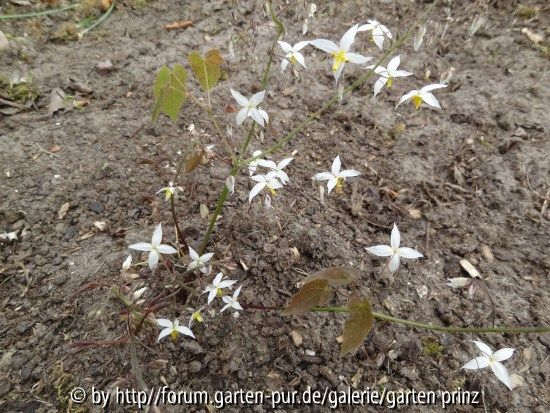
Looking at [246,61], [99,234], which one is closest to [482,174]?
[246,61]

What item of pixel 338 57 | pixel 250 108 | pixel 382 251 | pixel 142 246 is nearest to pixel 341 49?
pixel 338 57

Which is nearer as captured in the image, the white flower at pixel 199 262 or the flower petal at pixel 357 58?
the flower petal at pixel 357 58

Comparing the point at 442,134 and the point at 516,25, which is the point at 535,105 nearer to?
the point at 442,134

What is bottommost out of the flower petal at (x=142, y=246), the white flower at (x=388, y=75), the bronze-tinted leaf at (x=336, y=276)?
the flower petal at (x=142, y=246)

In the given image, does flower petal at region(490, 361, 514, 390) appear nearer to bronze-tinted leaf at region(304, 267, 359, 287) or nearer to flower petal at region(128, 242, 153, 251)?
bronze-tinted leaf at region(304, 267, 359, 287)

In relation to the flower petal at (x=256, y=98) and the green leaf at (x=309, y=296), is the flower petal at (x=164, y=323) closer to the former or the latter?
the green leaf at (x=309, y=296)

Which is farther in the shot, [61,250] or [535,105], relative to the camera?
[535,105]

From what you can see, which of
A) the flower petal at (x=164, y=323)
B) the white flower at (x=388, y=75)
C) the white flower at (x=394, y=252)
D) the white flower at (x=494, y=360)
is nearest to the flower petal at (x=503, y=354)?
the white flower at (x=494, y=360)
